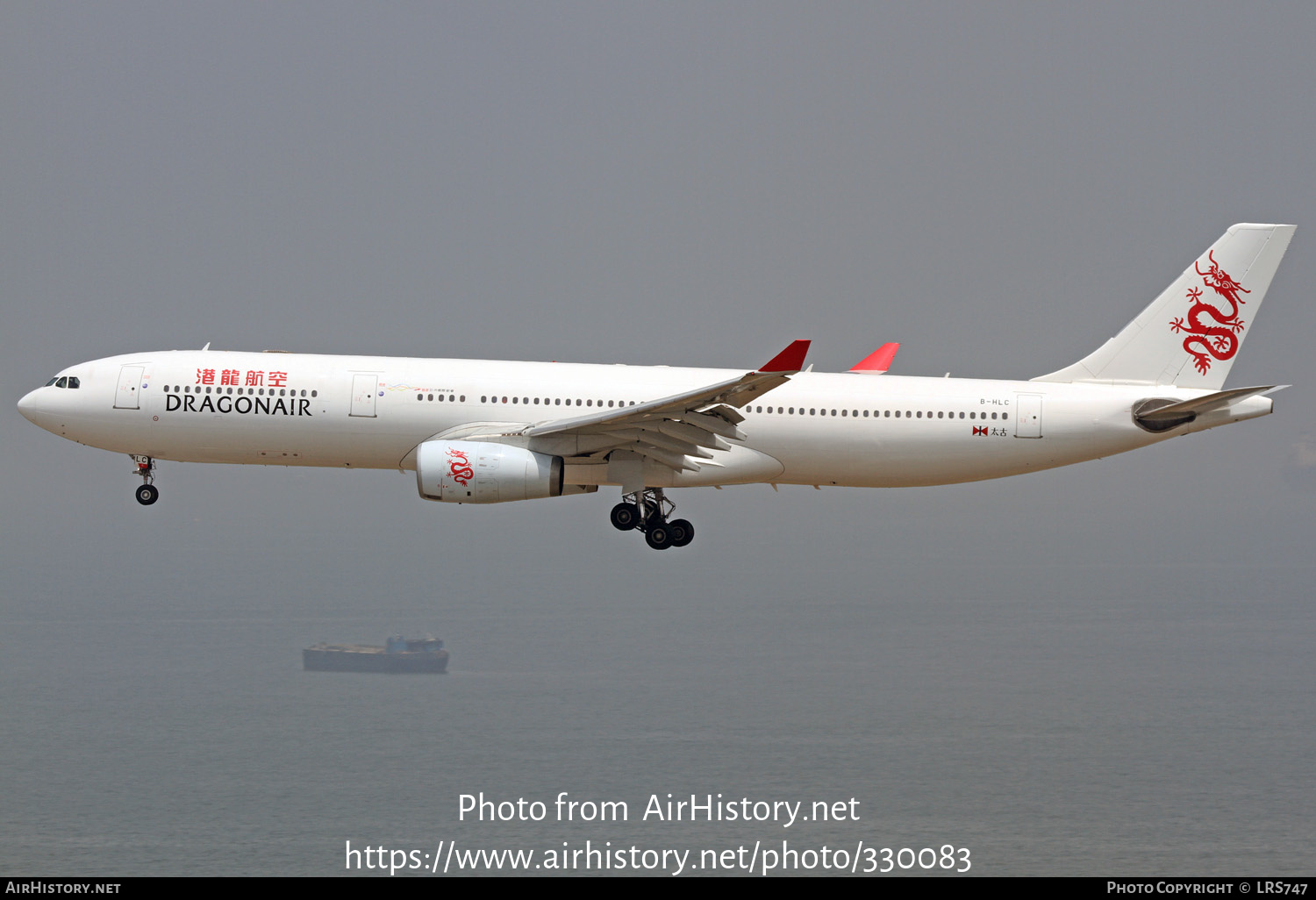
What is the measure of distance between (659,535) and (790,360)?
655 cm

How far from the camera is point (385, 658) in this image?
161m

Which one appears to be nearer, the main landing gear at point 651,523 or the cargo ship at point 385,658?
the main landing gear at point 651,523

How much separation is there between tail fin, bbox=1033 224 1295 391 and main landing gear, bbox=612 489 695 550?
31.4ft

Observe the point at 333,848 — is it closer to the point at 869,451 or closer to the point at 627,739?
the point at 627,739

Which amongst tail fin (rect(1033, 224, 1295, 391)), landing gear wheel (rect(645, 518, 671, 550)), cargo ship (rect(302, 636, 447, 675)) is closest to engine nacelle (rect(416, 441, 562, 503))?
landing gear wheel (rect(645, 518, 671, 550))

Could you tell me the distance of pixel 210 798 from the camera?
11544cm

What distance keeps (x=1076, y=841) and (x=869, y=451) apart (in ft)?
301

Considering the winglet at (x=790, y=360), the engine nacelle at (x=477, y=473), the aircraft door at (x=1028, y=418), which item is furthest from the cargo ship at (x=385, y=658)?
the winglet at (x=790, y=360)

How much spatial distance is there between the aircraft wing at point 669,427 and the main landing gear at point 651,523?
119 cm

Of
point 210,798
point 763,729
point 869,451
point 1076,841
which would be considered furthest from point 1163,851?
point 869,451

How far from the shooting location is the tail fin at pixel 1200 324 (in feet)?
102

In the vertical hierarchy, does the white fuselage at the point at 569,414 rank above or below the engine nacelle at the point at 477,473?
above

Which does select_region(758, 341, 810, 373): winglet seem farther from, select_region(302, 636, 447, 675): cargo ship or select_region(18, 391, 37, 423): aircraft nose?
select_region(302, 636, 447, 675): cargo ship

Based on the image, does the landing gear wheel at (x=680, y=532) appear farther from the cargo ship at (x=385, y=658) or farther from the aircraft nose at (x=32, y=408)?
the cargo ship at (x=385, y=658)
